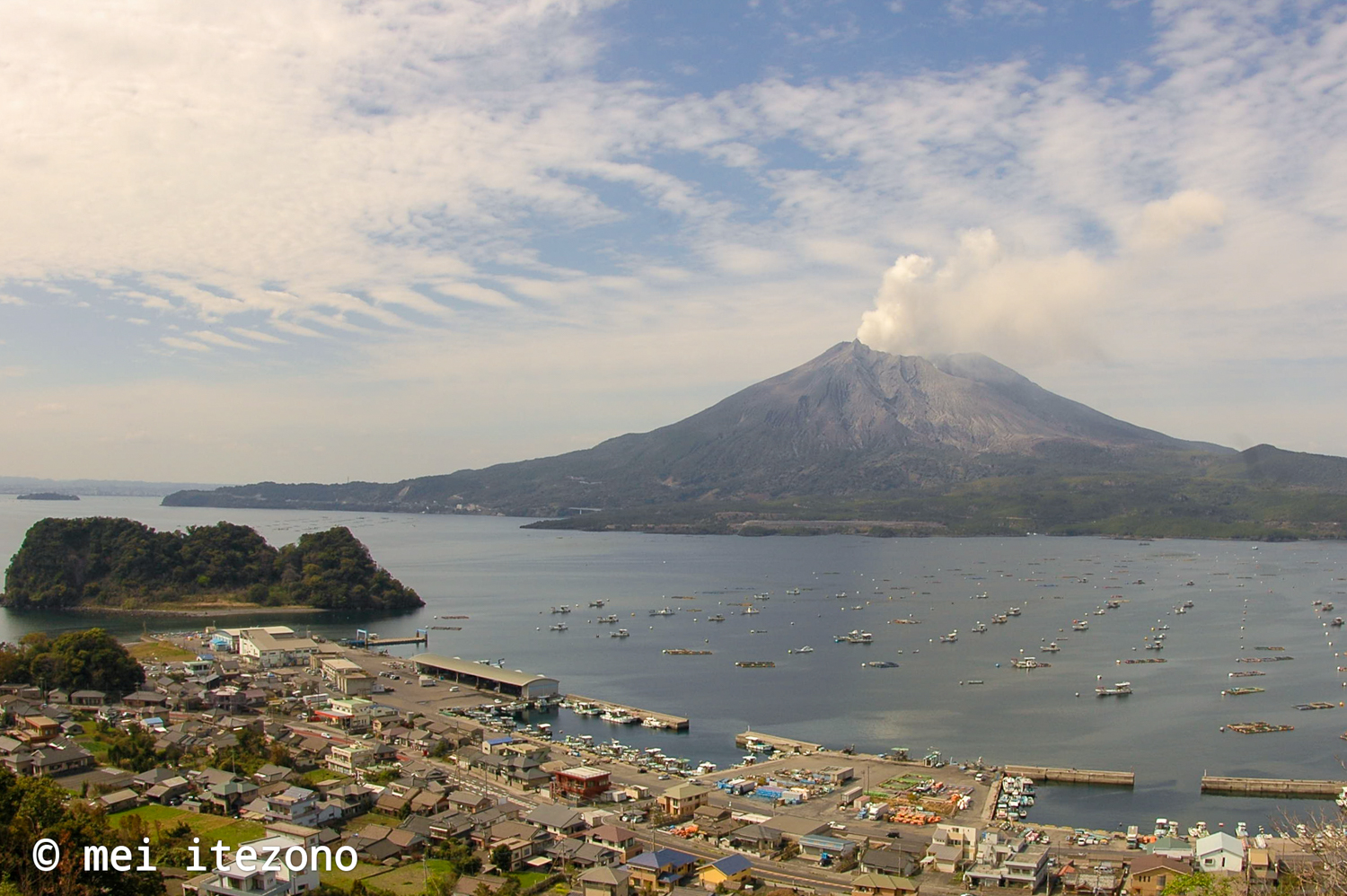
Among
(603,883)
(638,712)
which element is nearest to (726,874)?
(603,883)

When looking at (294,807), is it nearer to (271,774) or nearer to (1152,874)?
(271,774)

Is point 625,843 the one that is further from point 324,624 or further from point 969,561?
point 969,561

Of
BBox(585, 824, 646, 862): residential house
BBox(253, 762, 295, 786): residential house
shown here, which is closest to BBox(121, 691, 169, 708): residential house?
BBox(253, 762, 295, 786): residential house

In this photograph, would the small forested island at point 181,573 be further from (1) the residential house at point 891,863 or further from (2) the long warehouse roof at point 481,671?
(1) the residential house at point 891,863

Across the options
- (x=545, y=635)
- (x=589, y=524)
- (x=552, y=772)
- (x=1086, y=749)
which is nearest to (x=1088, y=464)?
(x=589, y=524)

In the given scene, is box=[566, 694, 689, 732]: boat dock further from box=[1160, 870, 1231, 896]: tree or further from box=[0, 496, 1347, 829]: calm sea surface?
box=[1160, 870, 1231, 896]: tree

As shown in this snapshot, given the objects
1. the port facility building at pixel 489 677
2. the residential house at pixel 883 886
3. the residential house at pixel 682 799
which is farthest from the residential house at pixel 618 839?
the port facility building at pixel 489 677
